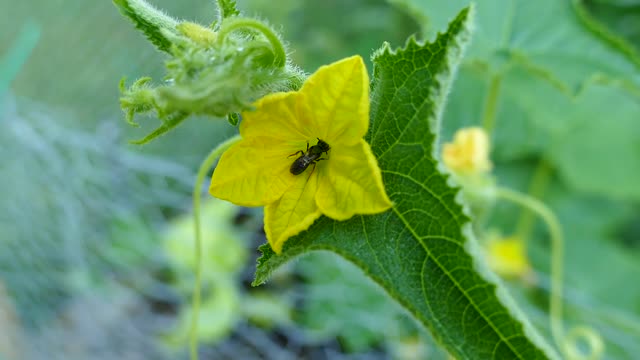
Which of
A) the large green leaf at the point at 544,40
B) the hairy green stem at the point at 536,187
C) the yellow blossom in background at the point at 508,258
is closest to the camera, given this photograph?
the large green leaf at the point at 544,40

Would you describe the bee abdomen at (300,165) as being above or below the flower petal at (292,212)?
above

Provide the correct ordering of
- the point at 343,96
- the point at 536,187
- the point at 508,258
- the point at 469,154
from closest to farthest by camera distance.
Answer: the point at 343,96 → the point at 469,154 → the point at 508,258 → the point at 536,187

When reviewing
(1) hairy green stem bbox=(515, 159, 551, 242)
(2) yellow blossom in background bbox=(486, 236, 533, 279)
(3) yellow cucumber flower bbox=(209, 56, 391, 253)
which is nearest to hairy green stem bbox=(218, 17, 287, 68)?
(3) yellow cucumber flower bbox=(209, 56, 391, 253)

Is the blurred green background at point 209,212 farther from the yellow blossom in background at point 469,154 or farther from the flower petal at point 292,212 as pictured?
the flower petal at point 292,212

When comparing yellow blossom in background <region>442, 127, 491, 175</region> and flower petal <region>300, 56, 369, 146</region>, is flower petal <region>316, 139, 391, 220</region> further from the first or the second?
yellow blossom in background <region>442, 127, 491, 175</region>

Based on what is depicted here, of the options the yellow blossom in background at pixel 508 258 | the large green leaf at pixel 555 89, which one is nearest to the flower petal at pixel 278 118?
the large green leaf at pixel 555 89

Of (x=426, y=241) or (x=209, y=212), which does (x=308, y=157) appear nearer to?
(x=426, y=241)

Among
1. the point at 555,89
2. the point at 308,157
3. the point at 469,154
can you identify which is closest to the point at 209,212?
the point at 555,89
